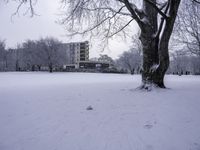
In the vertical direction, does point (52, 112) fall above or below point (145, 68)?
below

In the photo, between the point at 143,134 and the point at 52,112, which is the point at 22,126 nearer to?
the point at 52,112

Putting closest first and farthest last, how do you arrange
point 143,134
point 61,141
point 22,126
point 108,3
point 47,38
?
point 61,141
point 143,134
point 22,126
point 108,3
point 47,38

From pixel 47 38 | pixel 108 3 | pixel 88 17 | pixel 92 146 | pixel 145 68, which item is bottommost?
pixel 92 146

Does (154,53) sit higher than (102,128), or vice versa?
(154,53)

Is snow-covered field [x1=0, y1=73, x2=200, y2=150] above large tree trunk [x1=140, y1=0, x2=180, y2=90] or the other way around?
the other way around

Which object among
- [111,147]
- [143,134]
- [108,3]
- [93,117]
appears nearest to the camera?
[111,147]

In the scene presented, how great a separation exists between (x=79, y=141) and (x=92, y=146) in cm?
28

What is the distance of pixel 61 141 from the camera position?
3.13 metres

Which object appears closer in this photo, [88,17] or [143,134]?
[143,134]

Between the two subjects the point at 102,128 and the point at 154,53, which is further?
the point at 154,53

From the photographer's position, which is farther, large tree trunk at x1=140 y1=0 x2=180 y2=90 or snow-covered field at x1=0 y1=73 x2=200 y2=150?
large tree trunk at x1=140 y1=0 x2=180 y2=90

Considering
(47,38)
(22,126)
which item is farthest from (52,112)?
(47,38)

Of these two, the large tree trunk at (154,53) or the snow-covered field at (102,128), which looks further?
the large tree trunk at (154,53)

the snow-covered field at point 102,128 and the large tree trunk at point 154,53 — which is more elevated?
the large tree trunk at point 154,53
